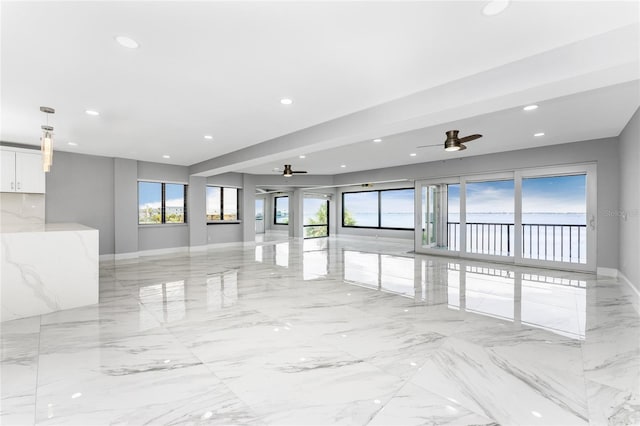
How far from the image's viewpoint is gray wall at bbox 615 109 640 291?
4.18 meters

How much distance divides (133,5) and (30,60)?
5.26ft

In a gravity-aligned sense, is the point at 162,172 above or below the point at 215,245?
above

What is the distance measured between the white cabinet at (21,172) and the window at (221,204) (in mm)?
4491

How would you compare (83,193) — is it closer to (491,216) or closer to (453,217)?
(453,217)

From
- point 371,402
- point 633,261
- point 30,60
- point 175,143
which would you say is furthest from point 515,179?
point 30,60

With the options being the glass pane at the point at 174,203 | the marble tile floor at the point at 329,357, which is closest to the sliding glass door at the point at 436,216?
the marble tile floor at the point at 329,357

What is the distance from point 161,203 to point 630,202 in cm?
1031

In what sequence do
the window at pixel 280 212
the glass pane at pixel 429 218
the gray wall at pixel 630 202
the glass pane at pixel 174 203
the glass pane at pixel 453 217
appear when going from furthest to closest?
the window at pixel 280 212
the glass pane at pixel 174 203
the glass pane at pixel 429 218
the glass pane at pixel 453 217
the gray wall at pixel 630 202

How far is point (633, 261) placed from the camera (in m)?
4.48

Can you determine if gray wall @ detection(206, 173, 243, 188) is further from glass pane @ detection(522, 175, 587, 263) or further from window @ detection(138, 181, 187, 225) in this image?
glass pane @ detection(522, 175, 587, 263)

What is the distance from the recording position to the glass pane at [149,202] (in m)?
8.44

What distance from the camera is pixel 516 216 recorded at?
22.1 ft

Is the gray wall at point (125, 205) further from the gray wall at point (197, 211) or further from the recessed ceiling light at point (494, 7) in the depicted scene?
the recessed ceiling light at point (494, 7)

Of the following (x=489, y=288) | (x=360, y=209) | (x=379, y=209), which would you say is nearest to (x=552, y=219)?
(x=489, y=288)
